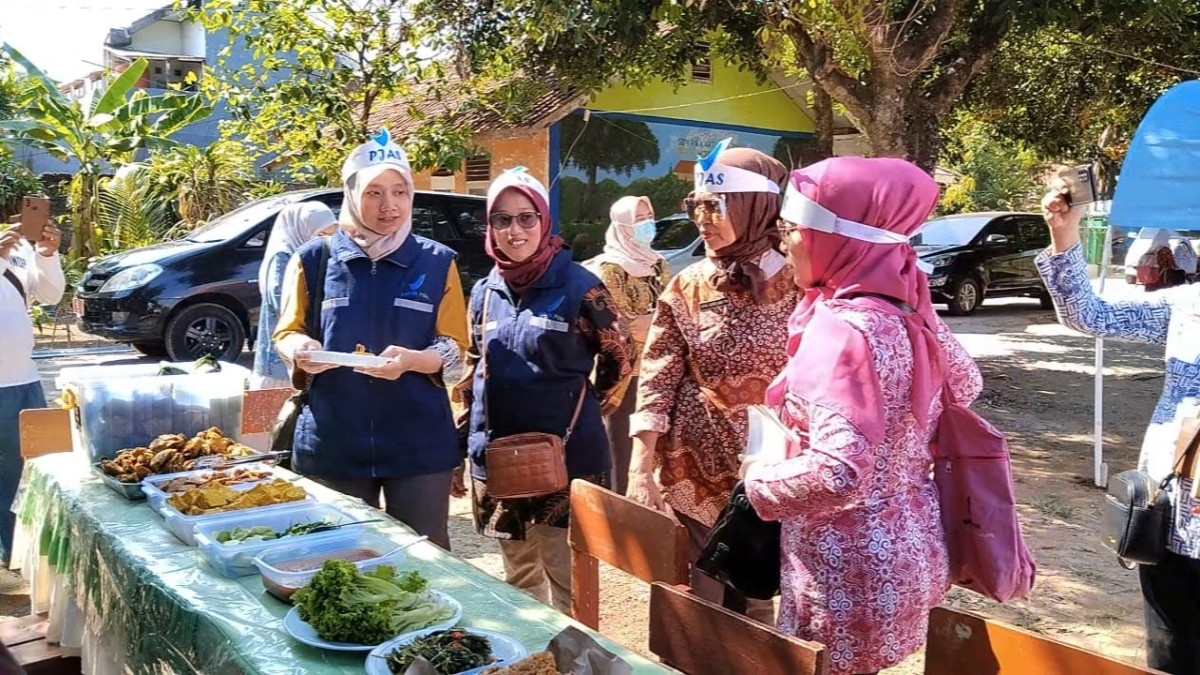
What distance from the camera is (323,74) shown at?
9617 mm

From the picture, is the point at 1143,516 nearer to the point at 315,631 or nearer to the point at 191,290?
the point at 315,631

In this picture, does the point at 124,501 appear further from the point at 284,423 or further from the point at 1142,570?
the point at 1142,570

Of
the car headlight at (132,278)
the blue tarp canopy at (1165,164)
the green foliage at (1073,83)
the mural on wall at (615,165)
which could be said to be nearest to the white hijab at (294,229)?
the blue tarp canopy at (1165,164)

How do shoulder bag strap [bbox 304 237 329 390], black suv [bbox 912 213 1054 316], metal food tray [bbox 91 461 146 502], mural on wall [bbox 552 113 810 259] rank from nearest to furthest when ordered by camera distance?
metal food tray [bbox 91 461 146 502] < shoulder bag strap [bbox 304 237 329 390] < mural on wall [bbox 552 113 810 259] < black suv [bbox 912 213 1054 316]

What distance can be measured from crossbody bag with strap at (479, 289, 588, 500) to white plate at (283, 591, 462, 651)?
92 centimetres

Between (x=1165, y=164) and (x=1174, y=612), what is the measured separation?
3119 mm

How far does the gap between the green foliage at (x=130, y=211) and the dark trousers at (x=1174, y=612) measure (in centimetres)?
1305

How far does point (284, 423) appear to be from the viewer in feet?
9.93

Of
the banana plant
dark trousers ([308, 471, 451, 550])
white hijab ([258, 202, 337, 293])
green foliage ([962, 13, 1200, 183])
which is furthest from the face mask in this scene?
the banana plant

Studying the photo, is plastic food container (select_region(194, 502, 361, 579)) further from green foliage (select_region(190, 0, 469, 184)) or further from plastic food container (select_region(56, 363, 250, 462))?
green foliage (select_region(190, 0, 469, 184))

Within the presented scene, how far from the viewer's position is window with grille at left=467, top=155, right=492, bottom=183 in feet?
49.0

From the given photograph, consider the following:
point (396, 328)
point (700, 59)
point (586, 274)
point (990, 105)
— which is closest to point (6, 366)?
point (396, 328)

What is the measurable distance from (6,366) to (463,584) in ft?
8.94

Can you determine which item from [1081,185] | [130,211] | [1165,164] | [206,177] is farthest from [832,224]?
[130,211]
